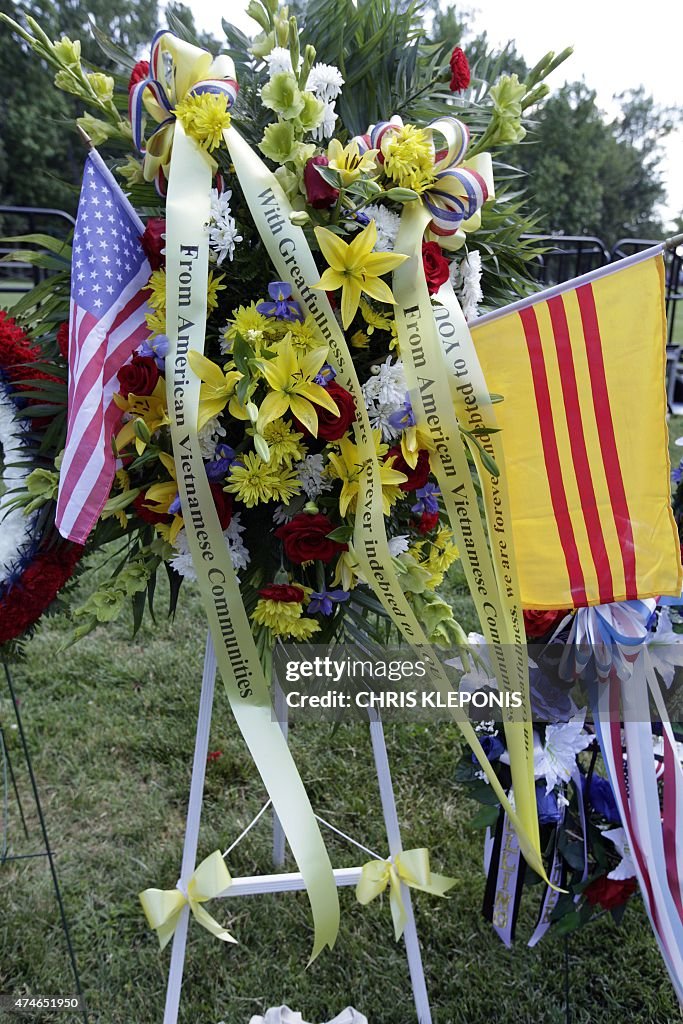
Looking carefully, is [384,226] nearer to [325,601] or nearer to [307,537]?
[307,537]

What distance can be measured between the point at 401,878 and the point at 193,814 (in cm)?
51

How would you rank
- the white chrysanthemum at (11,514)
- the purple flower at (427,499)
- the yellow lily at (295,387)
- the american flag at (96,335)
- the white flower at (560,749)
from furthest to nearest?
the white flower at (560,749), the white chrysanthemum at (11,514), the purple flower at (427,499), the american flag at (96,335), the yellow lily at (295,387)

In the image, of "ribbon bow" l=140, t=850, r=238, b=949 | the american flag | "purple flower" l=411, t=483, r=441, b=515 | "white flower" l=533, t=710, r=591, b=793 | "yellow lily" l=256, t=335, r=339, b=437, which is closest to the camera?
"yellow lily" l=256, t=335, r=339, b=437

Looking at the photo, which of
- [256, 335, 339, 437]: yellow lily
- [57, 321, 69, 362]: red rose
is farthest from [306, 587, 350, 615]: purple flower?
[57, 321, 69, 362]: red rose

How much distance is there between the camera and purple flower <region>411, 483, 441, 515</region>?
1.44 m

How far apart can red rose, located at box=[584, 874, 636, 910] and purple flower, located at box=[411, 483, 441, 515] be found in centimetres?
111

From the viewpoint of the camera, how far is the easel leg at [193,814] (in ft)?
5.38

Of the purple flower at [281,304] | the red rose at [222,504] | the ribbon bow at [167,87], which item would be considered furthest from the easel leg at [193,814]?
the ribbon bow at [167,87]

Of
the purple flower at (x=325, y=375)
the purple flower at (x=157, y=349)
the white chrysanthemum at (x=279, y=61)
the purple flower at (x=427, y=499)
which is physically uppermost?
the white chrysanthemum at (x=279, y=61)

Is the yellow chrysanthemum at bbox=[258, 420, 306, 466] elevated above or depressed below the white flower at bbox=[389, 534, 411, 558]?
above

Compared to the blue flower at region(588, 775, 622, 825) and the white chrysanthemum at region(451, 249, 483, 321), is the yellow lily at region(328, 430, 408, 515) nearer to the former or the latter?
the white chrysanthemum at region(451, 249, 483, 321)

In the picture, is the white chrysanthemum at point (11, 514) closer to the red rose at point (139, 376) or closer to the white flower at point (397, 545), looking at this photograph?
the red rose at point (139, 376)

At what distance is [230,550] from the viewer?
140 cm

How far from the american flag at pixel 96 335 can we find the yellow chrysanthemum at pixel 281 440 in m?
0.29
